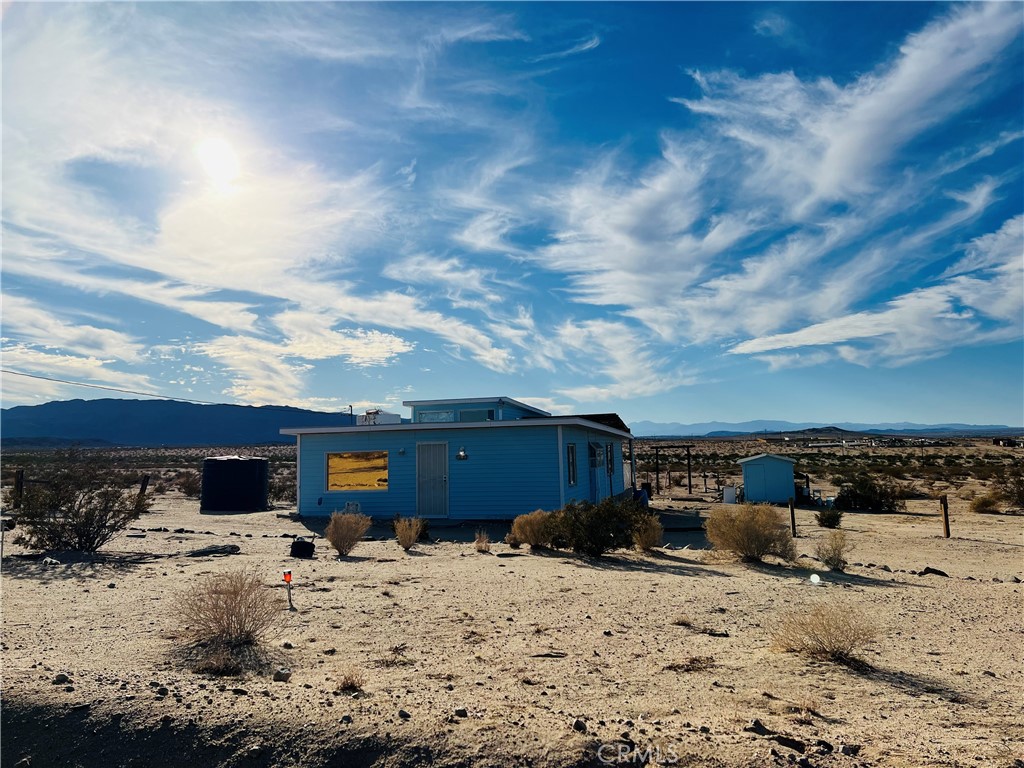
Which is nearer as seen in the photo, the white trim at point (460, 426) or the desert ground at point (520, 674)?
the desert ground at point (520, 674)

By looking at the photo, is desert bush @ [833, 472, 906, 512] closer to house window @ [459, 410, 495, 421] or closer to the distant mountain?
house window @ [459, 410, 495, 421]

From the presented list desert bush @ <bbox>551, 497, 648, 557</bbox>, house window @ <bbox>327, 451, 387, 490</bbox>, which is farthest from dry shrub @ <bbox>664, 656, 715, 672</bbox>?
house window @ <bbox>327, 451, 387, 490</bbox>

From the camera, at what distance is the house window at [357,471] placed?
2108cm

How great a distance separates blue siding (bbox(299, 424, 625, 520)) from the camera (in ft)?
64.4

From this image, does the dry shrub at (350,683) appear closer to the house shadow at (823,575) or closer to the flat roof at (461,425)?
the house shadow at (823,575)

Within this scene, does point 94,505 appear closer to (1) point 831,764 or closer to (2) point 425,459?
(2) point 425,459

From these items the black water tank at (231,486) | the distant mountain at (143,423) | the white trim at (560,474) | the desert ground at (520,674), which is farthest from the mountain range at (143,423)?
the desert ground at (520,674)

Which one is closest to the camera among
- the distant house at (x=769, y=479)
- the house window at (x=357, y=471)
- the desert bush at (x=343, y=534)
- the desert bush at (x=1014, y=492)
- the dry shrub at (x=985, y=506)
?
the desert bush at (x=343, y=534)

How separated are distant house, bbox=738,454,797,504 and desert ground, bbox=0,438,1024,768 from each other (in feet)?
52.1

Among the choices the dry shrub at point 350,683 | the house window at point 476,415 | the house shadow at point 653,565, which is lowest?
the house shadow at point 653,565

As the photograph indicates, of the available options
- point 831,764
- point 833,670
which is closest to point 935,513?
point 833,670

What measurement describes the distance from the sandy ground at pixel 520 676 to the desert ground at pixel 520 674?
2 centimetres

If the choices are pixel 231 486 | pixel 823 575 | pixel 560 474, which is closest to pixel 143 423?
pixel 231 486

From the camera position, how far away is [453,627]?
711 centimetres
